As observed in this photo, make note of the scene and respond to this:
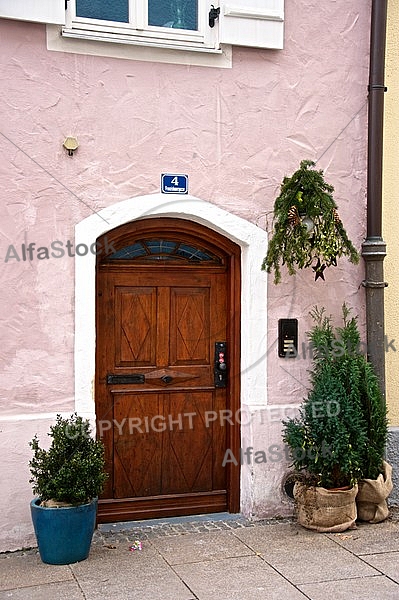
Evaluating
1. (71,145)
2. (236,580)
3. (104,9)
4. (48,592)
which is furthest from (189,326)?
(104,9)

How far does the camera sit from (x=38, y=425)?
226 inches

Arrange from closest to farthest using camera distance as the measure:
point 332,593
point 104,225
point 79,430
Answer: point 332,593 → point 79,430 → point 104,225

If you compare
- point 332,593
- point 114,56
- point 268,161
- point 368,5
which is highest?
point 368,5

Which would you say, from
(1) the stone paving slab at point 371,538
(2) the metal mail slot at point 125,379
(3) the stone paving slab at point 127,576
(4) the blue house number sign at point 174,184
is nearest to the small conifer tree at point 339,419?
(1) the stone paving slab at point 371,538

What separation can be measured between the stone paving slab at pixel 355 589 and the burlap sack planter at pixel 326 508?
0.87 meters

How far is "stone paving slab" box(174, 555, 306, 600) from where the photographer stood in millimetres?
4926

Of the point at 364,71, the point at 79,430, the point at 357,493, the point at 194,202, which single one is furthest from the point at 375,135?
the point at 79,430

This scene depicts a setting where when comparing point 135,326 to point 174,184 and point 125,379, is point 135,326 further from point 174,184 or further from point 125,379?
point 174,184

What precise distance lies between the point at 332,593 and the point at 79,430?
1925mm

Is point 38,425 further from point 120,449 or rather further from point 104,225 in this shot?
point 104,225

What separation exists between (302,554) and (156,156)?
3.06 m

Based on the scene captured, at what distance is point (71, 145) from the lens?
584cm

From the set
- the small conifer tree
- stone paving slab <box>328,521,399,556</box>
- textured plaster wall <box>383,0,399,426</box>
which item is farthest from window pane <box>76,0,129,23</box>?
stone paving slab <box>328,521,399,556</box>

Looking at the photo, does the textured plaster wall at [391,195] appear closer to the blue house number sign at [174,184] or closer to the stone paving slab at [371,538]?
the stone paving slab at [371,538]
